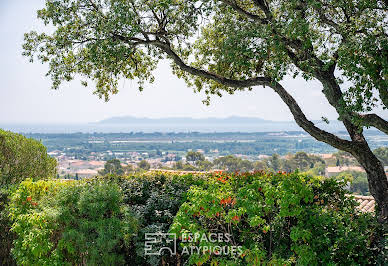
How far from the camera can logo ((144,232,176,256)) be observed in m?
3.98

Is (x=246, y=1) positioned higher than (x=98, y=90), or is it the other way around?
(x=246, y=1)

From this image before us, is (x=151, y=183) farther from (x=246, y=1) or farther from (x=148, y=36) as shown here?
(x=246, y=1)

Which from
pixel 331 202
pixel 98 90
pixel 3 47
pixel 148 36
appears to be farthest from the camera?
pixel 3 47

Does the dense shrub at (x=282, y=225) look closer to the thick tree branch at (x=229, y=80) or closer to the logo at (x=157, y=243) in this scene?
the logo at (x=157, y=243)

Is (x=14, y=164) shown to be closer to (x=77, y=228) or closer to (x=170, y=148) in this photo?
(x=77, y=228)

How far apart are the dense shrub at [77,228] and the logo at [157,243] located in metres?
0.23

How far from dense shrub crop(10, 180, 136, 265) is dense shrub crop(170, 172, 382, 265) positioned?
791 millimetres

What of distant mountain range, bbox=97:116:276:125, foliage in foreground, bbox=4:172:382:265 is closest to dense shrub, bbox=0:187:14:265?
foliage in foreground, bbox=4:172:382:265

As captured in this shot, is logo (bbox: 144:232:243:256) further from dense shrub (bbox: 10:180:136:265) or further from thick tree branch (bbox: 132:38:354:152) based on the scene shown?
thick tree branch (bbox: 132:38:354:152)

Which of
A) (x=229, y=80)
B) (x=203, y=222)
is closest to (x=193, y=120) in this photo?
(x=229, y=80)

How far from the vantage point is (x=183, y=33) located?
6.46m

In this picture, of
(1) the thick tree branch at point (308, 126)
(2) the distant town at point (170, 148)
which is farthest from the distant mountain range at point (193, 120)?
(1) the thick tree branch at point (308, 126)

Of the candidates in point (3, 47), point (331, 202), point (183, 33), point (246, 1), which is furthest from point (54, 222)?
point (3, 47)

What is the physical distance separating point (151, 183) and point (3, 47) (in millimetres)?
32361
